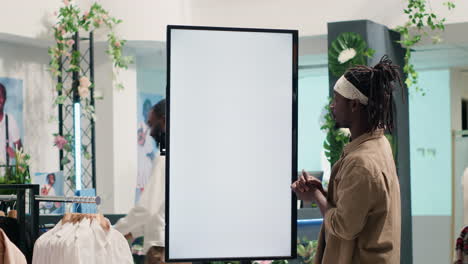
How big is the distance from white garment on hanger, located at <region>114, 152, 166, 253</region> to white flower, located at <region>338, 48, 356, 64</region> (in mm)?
2397

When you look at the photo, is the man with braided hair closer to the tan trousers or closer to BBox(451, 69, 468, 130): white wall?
the tan trousers

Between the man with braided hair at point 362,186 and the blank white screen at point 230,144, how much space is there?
0.75ft

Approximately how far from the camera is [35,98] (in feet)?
26.2

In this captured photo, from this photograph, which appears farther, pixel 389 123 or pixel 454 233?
pixel 454 233

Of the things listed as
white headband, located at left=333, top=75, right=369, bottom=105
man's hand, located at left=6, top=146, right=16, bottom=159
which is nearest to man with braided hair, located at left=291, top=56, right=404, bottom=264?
white headband, located at left=333, top=75, right=369, bottom=105

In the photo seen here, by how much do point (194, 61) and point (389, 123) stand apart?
80 centimetres

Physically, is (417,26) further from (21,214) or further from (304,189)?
(21,214)

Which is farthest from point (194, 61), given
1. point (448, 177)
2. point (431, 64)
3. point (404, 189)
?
point (448, 177)

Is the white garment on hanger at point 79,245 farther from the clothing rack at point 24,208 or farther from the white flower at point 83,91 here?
the white flower at point 83,91

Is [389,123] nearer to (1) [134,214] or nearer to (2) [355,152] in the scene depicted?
(2) [355,152]

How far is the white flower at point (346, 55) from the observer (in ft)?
19.6

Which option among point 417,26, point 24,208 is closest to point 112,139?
point 417,26

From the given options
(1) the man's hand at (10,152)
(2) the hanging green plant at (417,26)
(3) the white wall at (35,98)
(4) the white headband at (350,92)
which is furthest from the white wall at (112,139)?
(4) the white headband at (350,92)

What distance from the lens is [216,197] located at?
2.89 meters
